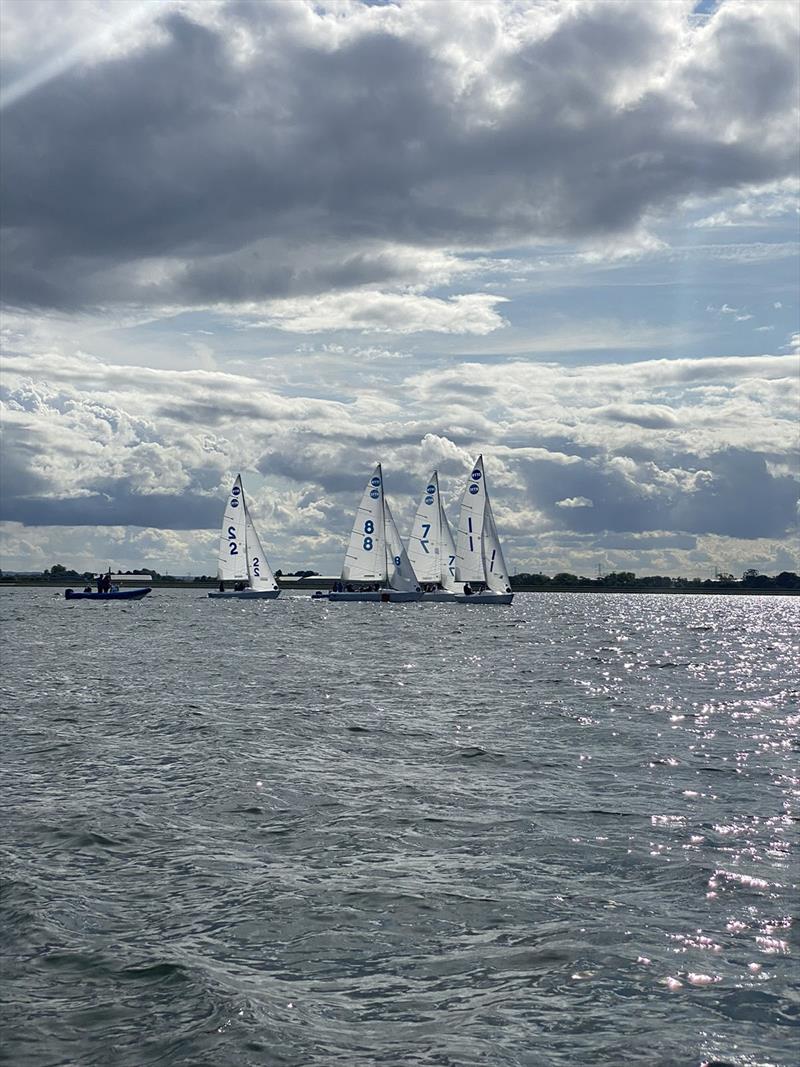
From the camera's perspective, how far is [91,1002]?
9359mm

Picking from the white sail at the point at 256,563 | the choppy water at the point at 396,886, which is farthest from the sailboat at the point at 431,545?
the choppy water at the point at 396,886

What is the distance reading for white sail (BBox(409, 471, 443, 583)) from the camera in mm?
132750

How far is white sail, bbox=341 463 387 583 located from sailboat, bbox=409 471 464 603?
5160mm

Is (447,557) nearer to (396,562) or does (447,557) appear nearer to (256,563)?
(396,562)

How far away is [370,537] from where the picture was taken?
5098 inches

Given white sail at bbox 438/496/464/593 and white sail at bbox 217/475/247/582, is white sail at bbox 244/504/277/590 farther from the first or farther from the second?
white sail at bbox 438/496/464/593

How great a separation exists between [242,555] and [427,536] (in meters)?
27.1

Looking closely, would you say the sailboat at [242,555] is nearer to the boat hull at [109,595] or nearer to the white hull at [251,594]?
the white hull at [251,594]

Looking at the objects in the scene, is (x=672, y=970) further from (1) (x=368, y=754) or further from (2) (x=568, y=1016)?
(1) (x=368, y=754)

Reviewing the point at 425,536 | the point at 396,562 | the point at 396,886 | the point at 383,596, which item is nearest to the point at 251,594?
the point at 383,596

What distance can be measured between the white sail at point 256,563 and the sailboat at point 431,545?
932 inches

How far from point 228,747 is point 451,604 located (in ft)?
401

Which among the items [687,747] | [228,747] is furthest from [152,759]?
[687,747]

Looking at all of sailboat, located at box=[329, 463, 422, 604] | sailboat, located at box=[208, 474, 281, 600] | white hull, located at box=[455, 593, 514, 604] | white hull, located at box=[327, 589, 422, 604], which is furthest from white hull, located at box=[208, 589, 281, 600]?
white hull, located at box=[455, 593, 514, 604]
